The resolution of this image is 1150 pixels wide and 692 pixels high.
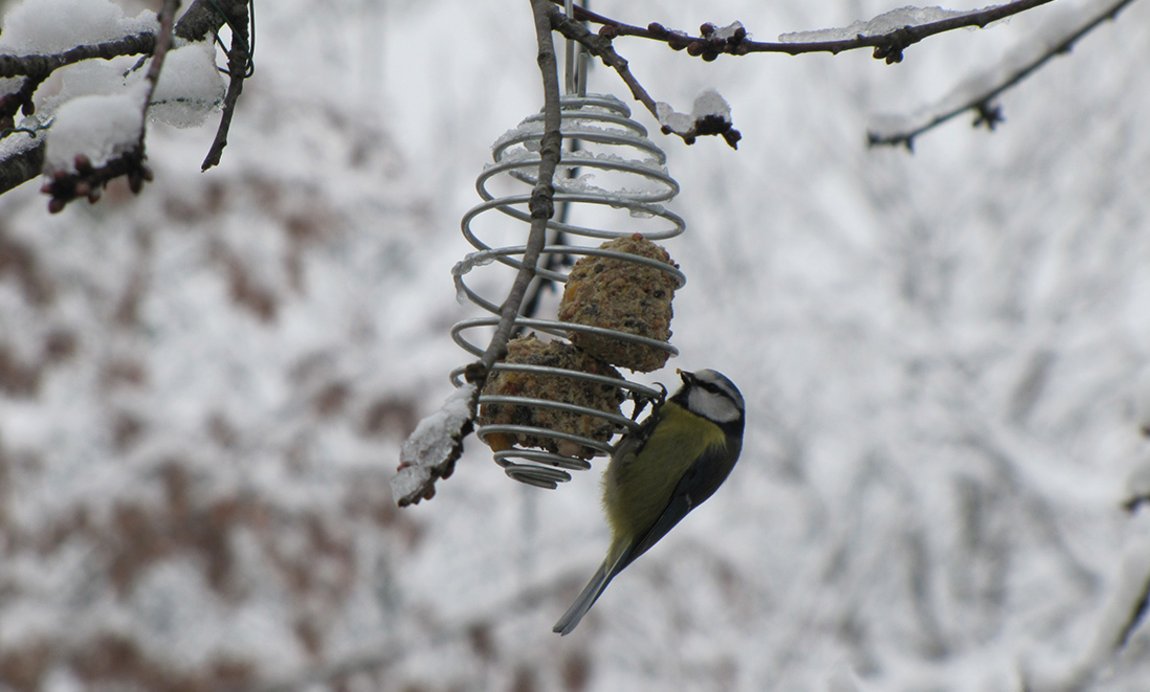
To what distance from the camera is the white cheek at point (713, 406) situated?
9.98 feet

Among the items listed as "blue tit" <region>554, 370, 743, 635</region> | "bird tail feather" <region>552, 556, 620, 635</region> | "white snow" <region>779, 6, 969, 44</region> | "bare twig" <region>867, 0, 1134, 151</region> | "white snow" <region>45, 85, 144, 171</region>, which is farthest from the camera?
"blue tit" <region>554, 370, 743, 635</region>

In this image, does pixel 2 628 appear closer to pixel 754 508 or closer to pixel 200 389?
pixel 200 389

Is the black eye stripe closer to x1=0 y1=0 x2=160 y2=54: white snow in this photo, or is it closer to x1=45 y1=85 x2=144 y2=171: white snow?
x1=0 y1=0 x2=160 y2=54: white snow

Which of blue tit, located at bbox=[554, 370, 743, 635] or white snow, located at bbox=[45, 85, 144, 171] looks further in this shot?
blue tit, located at bbox=[554, 370, 743, 635]

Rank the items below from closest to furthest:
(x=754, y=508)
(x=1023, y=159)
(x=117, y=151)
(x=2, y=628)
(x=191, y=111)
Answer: (x=117, y=151)
(x=191, y=111)
(x=2, y=628)
(x=754, y=508)
(x=1023, y=159)

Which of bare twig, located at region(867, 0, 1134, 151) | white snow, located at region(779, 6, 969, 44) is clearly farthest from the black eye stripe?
white snow, located at region(779, 6, 969, 44)

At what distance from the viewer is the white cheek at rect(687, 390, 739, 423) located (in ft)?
9.98

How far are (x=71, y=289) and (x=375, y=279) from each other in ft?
11.0

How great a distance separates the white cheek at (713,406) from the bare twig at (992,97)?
0.85 m

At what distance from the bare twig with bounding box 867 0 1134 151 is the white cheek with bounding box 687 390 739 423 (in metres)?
0.85

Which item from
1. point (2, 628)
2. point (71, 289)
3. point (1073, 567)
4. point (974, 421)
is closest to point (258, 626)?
point (2, 628)

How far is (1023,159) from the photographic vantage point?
468 inches

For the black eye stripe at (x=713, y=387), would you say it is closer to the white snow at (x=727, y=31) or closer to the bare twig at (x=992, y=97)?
the bare twig at (x=992, y=97)

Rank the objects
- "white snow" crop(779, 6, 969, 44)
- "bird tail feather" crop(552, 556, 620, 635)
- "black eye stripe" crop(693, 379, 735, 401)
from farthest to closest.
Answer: "black eye stripe" crop(693, 379, 735, 401) < "bird tail feather" crop(552, 556, 620, 635) < "white snow" crop(779, 6, 969, 44)
